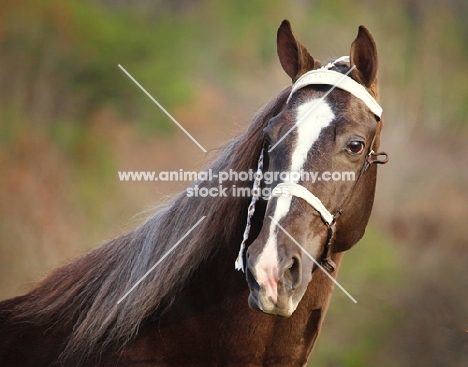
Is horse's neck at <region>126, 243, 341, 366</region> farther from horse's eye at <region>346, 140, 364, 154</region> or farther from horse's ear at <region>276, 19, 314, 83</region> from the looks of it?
horse's ear at <region>276, 19, 314, 83</region>

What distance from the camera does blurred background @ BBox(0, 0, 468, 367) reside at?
252 inches

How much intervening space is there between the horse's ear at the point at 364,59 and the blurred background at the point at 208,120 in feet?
11.9

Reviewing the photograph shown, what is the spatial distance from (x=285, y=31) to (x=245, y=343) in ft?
4.14

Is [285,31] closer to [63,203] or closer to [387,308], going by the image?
[387,308]

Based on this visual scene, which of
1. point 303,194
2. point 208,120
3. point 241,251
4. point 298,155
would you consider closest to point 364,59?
point 298,155

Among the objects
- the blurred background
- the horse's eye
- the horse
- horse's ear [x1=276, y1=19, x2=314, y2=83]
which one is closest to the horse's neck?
the horse

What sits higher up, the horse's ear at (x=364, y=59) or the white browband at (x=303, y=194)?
the horse's ear at (x=364, y=59)

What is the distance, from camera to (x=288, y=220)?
2111 mm

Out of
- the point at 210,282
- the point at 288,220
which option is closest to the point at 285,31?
the point at 288,220

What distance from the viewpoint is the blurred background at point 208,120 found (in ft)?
21.0

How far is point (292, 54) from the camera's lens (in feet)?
8.36

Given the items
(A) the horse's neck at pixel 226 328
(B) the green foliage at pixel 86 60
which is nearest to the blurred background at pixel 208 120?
(B) the green foliage at pixel 86 60

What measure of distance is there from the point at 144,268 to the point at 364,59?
4.00ft

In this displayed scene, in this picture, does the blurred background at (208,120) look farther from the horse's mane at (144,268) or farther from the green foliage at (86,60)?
the horse's mane at (144,268)
